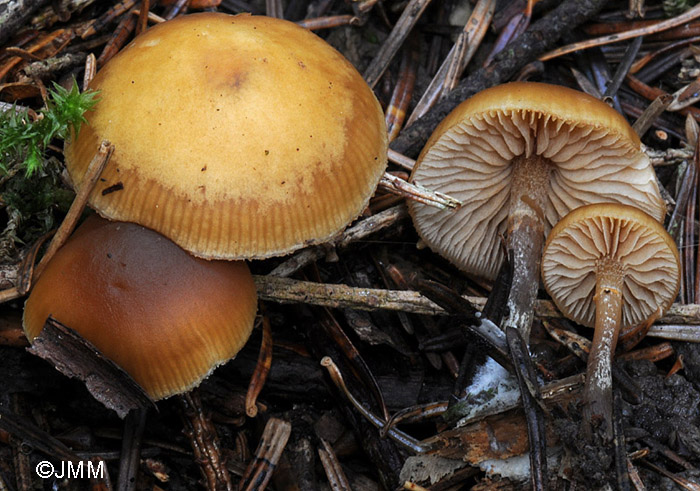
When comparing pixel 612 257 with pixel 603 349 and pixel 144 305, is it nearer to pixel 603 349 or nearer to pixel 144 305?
pixel 603 349

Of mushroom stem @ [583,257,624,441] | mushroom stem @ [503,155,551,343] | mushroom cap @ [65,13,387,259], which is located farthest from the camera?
mushroom stem @ [503,155,551,343]

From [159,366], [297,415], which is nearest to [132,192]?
[159,366]

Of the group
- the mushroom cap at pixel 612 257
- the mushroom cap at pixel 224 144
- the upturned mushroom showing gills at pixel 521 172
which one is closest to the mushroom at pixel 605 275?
the mushroom cap at pixel 612 257

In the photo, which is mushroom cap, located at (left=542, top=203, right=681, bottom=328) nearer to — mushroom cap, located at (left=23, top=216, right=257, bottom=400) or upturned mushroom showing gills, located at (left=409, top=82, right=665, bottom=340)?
upturned mushroom showing gills, located at (left=409, top=82, right=665, bottom=340)

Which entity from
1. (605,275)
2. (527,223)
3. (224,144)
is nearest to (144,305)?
(224,144)

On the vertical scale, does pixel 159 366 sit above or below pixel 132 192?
below

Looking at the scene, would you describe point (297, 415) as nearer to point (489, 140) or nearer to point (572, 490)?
point (572, 490)

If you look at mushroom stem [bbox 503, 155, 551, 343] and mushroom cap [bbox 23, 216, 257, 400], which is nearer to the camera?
mushroom cap [bbox 23, 216, 257, 400]

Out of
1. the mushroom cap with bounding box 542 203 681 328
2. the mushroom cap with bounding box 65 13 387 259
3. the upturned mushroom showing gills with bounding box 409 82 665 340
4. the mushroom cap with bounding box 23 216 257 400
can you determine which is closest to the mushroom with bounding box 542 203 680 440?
the mushroom cap with bounding box 542 203 681 328
